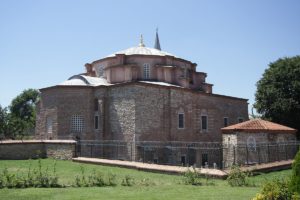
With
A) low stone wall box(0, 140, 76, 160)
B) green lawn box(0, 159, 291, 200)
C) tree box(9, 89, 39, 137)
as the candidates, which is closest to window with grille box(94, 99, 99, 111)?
low stone wall box(0, 140, 76, 160)

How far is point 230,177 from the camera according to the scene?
1075cm

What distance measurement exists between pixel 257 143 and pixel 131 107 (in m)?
7.60

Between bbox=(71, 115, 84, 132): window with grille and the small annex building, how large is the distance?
29.9ft

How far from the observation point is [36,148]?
64.4 ft

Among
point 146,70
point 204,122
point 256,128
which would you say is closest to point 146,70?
point 146,70

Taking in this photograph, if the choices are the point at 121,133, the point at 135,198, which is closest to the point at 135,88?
the point at 121,133

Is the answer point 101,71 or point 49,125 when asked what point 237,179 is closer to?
point 49,125

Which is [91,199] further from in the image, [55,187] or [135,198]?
[55,187]

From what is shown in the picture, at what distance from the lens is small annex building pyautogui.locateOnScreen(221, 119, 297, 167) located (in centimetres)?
1786

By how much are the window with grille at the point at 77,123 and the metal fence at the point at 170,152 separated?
1573 mm

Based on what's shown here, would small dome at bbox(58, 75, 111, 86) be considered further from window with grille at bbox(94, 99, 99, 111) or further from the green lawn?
the green lawn

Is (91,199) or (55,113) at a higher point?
(55,113)

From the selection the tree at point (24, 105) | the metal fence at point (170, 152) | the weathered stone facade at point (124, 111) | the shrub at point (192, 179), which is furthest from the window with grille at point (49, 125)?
the tree at point (24, 105)

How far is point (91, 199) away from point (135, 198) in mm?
1003
